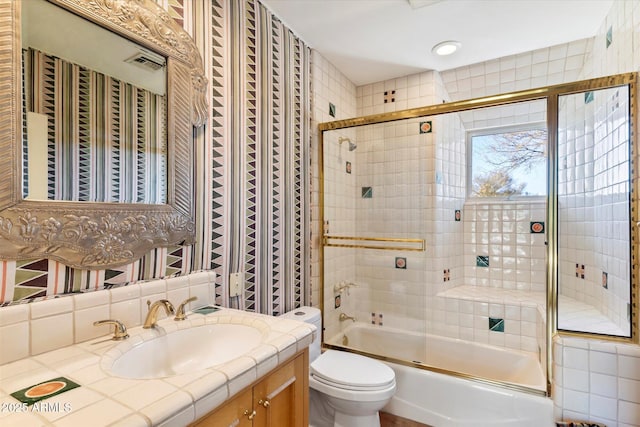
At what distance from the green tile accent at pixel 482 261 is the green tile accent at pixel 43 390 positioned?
107 inches

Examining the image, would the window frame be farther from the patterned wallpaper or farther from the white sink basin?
the white sink basin

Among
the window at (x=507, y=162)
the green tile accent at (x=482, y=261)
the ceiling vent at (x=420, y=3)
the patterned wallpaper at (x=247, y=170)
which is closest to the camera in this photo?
the patterned wallpaper at (x=247, y=170)

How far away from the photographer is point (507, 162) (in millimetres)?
2414

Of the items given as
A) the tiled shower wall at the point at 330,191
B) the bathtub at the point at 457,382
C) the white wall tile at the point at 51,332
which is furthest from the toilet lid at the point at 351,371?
the white wall tile at the point at 51,332

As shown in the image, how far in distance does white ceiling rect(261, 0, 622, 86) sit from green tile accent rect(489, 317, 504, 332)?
190cm

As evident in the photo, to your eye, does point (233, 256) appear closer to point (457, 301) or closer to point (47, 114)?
point (47, 114)

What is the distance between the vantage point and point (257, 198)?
66.6 inches

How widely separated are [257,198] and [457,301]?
1.71 metres

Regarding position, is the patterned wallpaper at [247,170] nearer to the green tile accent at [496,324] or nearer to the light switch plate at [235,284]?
the light switch plate at [235,284]

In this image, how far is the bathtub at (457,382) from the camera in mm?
1683

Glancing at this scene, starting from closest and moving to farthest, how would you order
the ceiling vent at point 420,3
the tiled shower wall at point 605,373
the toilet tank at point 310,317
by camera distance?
the tiled shower wall at point 605,373
the ceiling vent at point 420,3
the toilet tank at point 310,317

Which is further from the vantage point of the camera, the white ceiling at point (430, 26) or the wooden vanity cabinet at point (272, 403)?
the white ceiling at point (430, 26)

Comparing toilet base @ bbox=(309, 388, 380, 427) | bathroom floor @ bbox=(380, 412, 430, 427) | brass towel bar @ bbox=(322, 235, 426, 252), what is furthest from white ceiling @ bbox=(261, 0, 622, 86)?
bathroom floor @ bbox=(380, 412, 430, 427)

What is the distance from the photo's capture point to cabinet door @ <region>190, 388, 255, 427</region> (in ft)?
2.41
